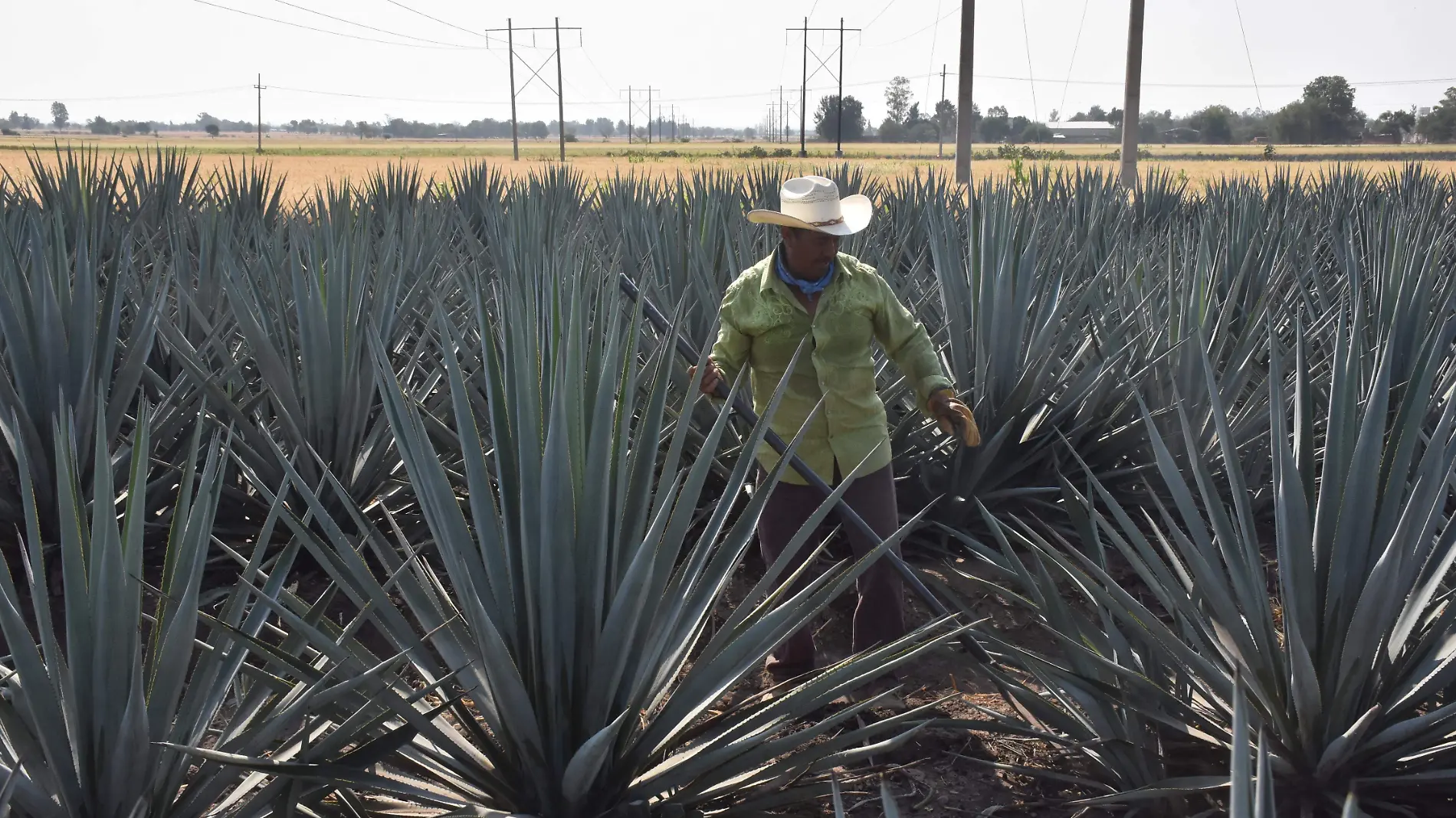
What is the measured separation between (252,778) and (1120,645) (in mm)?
1510

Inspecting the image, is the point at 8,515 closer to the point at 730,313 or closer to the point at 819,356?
the point at 730,313

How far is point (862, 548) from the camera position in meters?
2.88

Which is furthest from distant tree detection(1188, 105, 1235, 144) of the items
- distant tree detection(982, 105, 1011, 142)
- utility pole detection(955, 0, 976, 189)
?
utility pole detection(955, 0, 976, 189)

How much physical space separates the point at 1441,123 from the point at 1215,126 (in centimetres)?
1739

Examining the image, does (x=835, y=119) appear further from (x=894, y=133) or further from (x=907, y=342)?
(x=907, y=342)

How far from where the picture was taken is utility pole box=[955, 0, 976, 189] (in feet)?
62.3

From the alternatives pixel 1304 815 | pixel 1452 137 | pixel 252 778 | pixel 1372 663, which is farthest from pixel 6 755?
pixel 1452 137

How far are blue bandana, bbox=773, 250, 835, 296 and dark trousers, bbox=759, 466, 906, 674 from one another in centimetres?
47

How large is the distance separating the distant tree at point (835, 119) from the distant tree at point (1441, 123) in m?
39.5

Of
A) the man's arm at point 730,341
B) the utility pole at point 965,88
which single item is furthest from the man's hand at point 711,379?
the utility pole at point 965,88

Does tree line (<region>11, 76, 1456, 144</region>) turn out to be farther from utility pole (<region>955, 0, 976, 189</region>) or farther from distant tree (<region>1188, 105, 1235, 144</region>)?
utility pole (<region>955, 0, 976, 189</region>)

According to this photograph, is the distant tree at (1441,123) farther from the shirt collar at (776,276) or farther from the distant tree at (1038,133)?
the shirt collar at (776,276)

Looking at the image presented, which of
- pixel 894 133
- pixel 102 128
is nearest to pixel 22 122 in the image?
pixel 102 128

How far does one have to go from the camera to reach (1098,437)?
4070 mm
